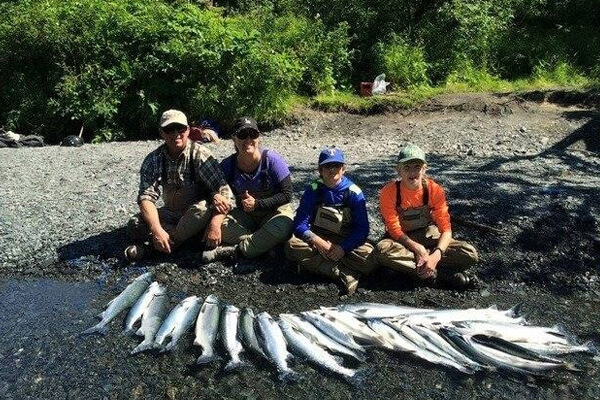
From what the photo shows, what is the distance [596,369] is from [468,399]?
1.06 meters

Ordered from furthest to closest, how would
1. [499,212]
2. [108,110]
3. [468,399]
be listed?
[108,110]
[499,212]
[468,399]

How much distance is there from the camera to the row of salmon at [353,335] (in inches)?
169

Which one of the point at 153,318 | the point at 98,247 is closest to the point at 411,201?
the point at 153,318

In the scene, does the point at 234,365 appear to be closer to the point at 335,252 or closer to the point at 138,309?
the point at 138,309

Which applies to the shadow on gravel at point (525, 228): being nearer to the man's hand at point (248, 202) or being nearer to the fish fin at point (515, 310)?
the fish fin at point (515, 310)

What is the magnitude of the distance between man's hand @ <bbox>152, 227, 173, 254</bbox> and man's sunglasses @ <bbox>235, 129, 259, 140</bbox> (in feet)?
4.08

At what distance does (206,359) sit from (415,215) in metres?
2.35

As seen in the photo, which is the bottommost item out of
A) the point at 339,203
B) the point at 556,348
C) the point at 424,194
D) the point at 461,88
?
the point at 556,348

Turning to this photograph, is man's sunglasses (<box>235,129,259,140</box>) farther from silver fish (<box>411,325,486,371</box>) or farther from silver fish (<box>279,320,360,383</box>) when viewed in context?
silver fish (<box>411,325,486,371</box>)

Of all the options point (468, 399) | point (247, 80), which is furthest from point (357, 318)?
point (247, 80)

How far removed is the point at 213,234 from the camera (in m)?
5.70

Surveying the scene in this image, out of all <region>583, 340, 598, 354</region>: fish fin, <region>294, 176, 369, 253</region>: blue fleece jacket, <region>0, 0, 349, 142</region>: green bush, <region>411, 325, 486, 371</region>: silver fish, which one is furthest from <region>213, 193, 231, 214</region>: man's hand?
<region>0, 0, 349, 142</region>: green bush

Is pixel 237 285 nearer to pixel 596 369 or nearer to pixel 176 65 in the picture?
pixel 596 369

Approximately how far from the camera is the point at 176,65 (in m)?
12.2
